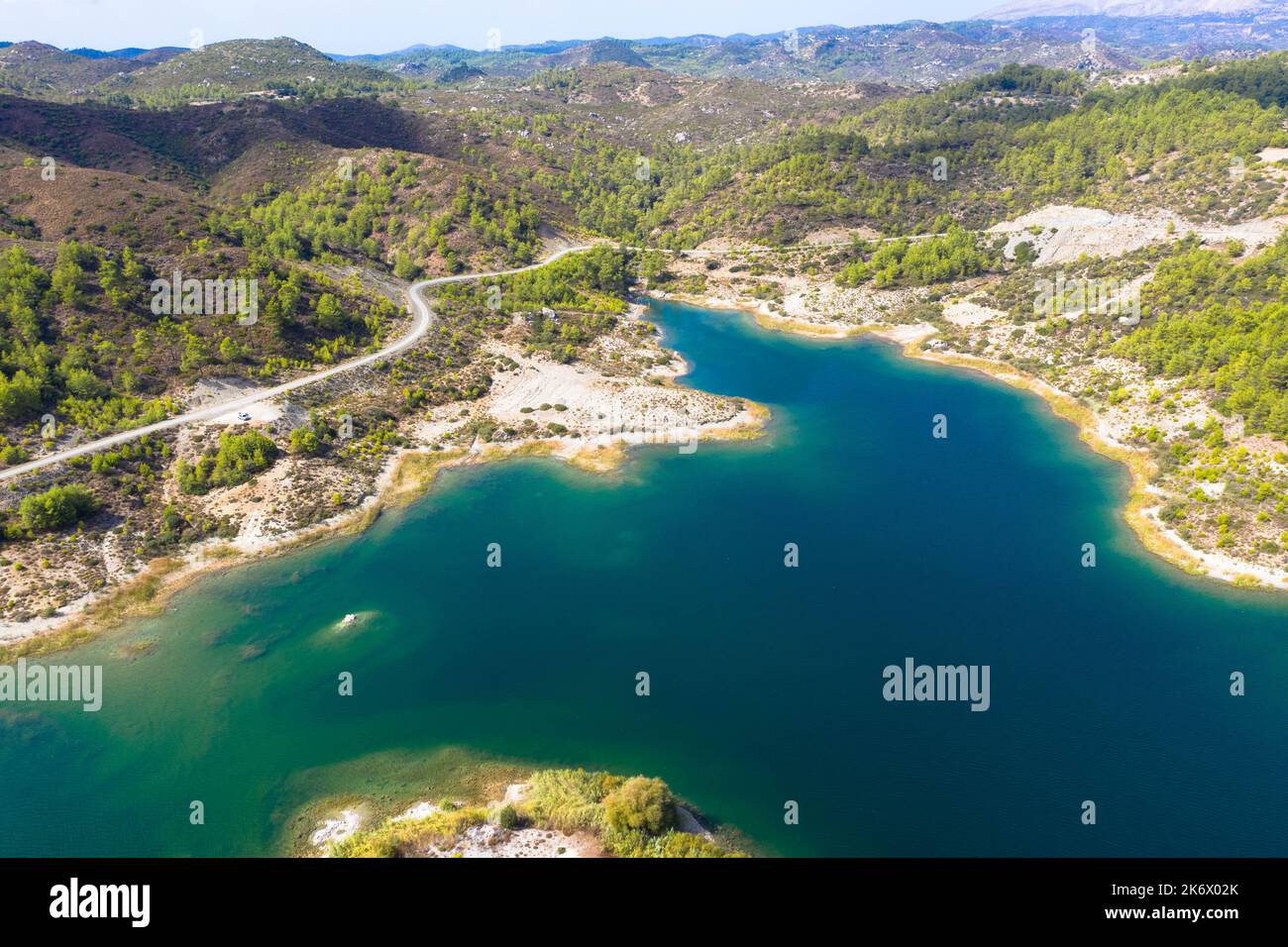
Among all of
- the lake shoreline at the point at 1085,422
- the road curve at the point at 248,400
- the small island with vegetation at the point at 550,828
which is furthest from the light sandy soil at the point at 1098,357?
the road curve at the point at 248,400

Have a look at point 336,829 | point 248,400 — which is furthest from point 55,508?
point 336,829

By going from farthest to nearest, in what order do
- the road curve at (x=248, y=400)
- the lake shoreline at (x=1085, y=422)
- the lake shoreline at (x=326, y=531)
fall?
the road curve at (x=248, y=400)
the lake shoreline at (x=1085, y=422)
the lake shoreline at (x=326, y=531)

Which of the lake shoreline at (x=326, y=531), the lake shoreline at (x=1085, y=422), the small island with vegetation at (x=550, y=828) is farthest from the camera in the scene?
the lake shoreline at (x=1085, y=422)

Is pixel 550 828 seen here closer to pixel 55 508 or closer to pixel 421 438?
pixel 55 508

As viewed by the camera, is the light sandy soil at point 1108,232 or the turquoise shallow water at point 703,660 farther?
the light sandy soil at point 1108,232

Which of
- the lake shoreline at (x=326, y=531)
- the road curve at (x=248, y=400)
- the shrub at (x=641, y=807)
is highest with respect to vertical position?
the road curve at (x=248, y=400)

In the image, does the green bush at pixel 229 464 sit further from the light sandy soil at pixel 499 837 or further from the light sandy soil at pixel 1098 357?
the light sandy soil at pixel 1098 357

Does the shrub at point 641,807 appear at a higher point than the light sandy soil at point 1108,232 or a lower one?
lower

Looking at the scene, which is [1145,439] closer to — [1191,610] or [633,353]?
[1191,610]

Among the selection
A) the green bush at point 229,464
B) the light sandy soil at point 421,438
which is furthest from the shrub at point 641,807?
the green bush at point 229,464

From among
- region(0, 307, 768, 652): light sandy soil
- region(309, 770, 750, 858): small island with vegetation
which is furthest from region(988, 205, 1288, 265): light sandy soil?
region(309, 770, 750, 858): small island with vegetation
